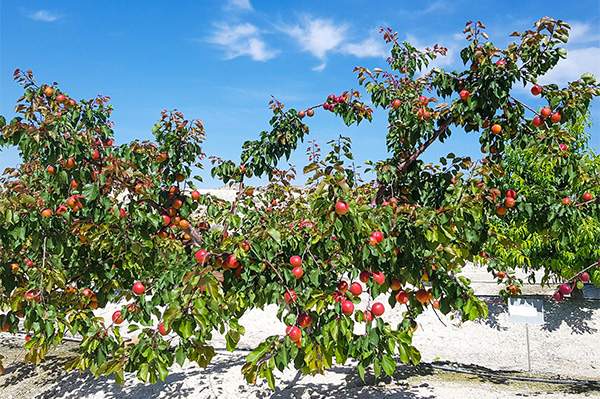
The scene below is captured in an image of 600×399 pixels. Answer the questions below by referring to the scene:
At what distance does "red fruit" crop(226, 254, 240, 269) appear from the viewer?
3152mm

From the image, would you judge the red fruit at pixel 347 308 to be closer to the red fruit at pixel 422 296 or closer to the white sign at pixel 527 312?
the red fruit at pixel 422 296

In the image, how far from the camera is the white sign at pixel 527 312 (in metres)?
7.45

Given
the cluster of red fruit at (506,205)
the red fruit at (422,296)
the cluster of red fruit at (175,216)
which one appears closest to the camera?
the red fruit at (422,296)

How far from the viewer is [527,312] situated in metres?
7.53

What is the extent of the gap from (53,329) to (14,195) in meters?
1.16

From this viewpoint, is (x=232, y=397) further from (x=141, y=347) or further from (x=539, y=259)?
(x=539, y=259)

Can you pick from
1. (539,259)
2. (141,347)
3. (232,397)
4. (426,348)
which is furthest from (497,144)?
(539,259)

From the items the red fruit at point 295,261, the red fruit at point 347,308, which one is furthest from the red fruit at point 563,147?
the red fruit at point 295,261

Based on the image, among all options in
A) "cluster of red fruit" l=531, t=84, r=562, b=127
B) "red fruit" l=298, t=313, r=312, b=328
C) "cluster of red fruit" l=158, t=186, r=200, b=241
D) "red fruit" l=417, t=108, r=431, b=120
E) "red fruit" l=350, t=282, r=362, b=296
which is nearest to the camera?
"red fruit" l=298, t=313, r=312, b=328

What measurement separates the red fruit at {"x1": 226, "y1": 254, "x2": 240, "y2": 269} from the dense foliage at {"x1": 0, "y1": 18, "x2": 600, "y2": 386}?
17mm

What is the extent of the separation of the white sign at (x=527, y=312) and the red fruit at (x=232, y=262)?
591 cm

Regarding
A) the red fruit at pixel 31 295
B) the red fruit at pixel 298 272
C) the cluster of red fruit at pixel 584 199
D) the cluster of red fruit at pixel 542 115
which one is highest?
the cluster of red fruit at pixel 542 115

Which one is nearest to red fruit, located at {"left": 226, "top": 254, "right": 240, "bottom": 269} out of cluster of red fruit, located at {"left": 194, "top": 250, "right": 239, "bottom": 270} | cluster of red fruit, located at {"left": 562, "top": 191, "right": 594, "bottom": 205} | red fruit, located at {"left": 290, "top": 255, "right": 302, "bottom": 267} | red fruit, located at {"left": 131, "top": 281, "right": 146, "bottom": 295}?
cluster of red fruit, located at {"left": 194, "top": 250, "right": 239, "bottom": 270}

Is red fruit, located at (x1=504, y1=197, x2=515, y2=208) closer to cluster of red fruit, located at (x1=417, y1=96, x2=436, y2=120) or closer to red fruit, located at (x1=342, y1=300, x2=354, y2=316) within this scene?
cluster of red fruit, located at (x1=417, y1=96, x2=436, y2=120)
